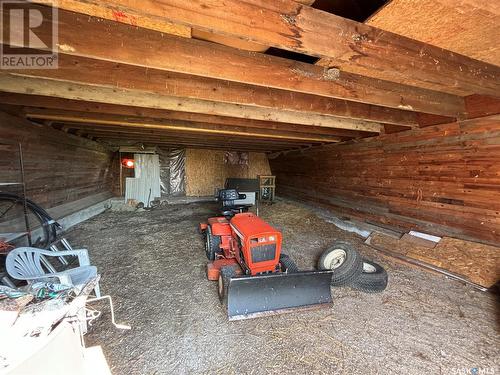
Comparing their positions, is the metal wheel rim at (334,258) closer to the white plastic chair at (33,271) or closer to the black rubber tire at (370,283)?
the black rubber tire at (370,283)

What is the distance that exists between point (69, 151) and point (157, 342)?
4726mm

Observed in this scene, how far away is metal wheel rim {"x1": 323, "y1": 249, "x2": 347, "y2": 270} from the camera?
9.86 feet

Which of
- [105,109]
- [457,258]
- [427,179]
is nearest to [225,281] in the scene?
[105,109]

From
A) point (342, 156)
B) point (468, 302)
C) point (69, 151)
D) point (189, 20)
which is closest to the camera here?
point (189, 20)

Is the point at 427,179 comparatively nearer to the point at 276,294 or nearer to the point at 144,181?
the point at 276,294

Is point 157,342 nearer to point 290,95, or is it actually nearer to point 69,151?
point 290,95

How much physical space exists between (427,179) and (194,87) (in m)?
3.69

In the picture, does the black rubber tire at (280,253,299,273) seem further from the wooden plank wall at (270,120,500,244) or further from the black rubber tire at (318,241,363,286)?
the wooden plank wall at (270,120,500,244)

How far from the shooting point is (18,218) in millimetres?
3512

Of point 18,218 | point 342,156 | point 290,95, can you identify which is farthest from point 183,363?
point 342,156

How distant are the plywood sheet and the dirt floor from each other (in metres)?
2.26

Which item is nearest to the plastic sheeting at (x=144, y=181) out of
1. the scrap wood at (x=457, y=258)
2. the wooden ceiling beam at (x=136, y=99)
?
the wooden ceiling beam at (x=136, y=99)

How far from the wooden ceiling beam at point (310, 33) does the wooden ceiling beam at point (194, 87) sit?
634 millimetres

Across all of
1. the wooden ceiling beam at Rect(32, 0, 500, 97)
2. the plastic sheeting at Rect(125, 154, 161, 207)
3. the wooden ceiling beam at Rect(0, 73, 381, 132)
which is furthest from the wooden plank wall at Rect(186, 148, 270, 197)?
the wooden ceiling beam at Rect(32, 0, 500, 97)
